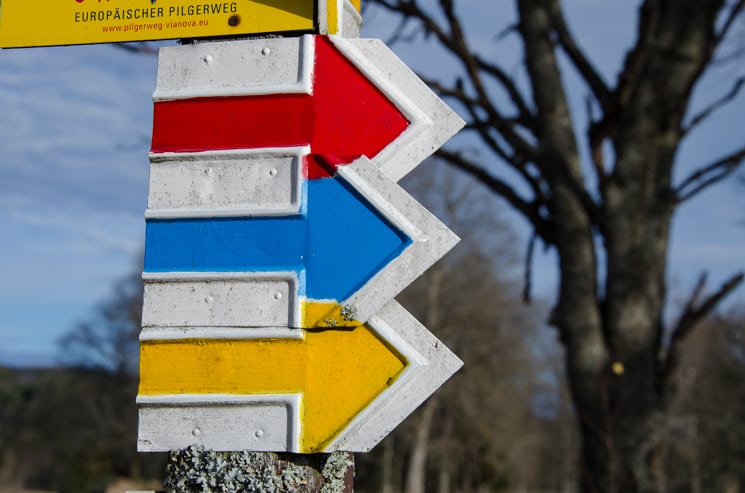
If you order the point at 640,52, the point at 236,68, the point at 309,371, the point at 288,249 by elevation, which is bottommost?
the point at 309,371

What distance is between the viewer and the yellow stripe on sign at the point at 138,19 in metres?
2.01

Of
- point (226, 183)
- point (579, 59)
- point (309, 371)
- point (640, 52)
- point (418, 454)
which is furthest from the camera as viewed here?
point (418, 454)

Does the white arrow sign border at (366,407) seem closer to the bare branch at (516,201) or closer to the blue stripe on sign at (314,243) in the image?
the blue stripe on sign at (314,243)

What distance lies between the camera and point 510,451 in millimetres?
30719

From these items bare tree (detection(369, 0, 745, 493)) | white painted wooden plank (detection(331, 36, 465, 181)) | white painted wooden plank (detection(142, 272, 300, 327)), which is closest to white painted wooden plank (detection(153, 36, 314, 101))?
white painted wooden plank (detection(331, 36, 465, 181))

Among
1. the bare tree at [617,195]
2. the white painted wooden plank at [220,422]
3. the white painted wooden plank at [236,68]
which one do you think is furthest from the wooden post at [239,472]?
the bare tree at [617,195]

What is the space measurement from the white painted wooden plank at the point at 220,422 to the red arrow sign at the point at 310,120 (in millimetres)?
522

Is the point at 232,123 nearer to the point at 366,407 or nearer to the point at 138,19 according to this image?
the point at 138,19

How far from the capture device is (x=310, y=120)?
6.28ft

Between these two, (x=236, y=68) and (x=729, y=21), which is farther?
(x=729, y=21)

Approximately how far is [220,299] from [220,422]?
0.87ft

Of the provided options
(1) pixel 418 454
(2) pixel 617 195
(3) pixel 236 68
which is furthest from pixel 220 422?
(1) pixel 418 454

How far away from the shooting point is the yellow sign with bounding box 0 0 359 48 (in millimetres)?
1996

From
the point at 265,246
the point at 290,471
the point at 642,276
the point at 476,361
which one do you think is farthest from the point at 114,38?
the point at 476,361
